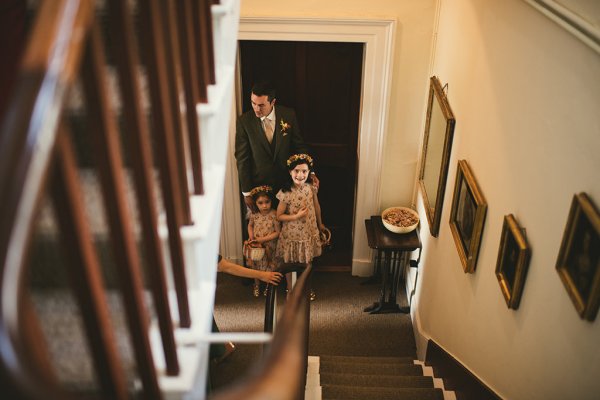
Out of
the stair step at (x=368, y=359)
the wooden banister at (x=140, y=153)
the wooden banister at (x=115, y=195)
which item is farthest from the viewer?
the stair step at (x=368, y=359)

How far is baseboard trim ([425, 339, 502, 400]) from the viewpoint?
2.67 meters

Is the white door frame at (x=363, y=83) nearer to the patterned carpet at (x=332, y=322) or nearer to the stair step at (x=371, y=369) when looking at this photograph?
the patterned carpet at (x=332, y=322)

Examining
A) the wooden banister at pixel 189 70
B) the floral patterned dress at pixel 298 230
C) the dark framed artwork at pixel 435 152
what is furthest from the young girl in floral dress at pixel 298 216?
the wooden banister at pixel 189 70

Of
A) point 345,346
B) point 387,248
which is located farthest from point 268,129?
point 345,346

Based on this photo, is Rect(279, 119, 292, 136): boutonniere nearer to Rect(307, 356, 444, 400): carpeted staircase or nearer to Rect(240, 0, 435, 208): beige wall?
Rect(240, 0, 435, 208): beige wall

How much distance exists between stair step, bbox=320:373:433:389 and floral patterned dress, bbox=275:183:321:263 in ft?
4.42

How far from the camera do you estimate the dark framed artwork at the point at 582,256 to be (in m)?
1.53

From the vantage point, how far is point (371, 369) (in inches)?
149

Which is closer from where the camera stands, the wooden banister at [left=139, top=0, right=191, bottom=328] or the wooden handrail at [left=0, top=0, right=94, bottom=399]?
the wooden handrail at [left=0, top=0, right=94, bottom=399]

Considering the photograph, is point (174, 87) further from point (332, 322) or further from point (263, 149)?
point (332, 322)

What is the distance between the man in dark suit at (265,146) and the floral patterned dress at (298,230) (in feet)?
0.54

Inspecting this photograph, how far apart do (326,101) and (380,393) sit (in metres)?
2.75

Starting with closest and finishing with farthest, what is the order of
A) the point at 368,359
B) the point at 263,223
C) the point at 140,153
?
1. the point at 140,153
2. the point at 368,359
3. the point at 263,223

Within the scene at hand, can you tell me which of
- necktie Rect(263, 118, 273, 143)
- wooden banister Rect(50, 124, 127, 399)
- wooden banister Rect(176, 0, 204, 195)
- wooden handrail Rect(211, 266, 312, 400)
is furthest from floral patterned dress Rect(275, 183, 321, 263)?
wooden handrail Rect(211, 266, 312, 400)
